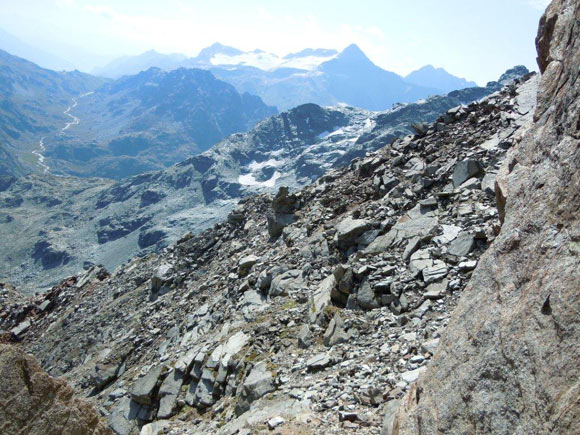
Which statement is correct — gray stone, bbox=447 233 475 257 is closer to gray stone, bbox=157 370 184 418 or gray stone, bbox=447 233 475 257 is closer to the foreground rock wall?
the foreground rock wall

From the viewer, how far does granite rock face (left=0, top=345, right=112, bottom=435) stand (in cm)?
1220

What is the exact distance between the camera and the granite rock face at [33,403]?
1220 cm

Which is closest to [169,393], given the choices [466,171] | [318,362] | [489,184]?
[318,362]

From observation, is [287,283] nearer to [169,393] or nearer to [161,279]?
[169,393]

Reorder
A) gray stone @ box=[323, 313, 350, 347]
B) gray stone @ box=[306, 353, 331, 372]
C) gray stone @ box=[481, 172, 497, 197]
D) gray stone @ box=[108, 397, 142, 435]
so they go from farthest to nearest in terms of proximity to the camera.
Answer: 1. gray stone @ box=[108, 397, 142, 435]
2. gray stone @ box=[481, 172, 497, 197]
3. gray stone @ box=[323, 313, 350, 347]
4. gray stone @ box=[306, 353, 331, 372]

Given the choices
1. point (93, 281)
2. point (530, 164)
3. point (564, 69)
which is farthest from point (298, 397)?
point (93, 281)

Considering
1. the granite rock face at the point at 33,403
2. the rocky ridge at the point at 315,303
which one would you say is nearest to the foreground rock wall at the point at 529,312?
the rocky ridge at the point at 315,303

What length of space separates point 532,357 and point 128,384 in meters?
26.3

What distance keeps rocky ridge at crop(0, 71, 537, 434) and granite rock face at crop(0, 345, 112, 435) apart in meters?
5.56

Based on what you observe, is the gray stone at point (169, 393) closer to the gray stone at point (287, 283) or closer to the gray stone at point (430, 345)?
the gray stone at point (287, 283)

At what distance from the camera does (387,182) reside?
1181 inches

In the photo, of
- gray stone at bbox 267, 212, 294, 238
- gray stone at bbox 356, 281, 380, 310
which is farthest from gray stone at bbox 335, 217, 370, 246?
gray stone at bbox 267, 212, 294, 238

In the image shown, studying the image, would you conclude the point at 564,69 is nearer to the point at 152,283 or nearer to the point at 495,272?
the point at 495,272

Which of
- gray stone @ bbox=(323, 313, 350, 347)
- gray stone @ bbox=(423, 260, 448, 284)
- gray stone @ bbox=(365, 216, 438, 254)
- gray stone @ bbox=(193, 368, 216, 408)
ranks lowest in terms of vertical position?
gray stone @ bbox=(193, 368, 216, 408)
